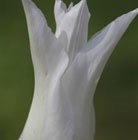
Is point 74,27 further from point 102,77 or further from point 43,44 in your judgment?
point 102,77

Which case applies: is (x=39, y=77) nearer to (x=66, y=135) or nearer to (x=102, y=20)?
(x=66, y=135)

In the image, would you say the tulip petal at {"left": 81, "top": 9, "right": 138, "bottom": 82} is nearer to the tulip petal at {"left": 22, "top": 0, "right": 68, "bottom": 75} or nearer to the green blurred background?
the tulip petal at {"left": 22, "top": 0, "right": 68, "bottom": 75}

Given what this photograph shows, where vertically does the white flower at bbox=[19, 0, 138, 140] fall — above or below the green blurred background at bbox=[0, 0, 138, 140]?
above

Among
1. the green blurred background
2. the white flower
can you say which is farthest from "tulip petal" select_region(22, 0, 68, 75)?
the green blurred background

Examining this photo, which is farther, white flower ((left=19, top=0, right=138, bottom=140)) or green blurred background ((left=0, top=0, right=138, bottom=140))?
green blurred background ((left=0, top=0, right=138, bottom=140))

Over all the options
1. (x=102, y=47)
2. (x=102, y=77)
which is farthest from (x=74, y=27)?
(x=102, y=77)

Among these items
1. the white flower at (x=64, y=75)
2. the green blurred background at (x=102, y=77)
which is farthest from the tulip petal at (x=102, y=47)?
the green blurred background at (x=102, y=77)

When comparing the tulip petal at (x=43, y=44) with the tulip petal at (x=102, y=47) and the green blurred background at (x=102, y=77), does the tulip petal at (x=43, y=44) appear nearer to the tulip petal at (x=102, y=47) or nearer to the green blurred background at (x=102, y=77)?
the tulip petal at (x=102, y=47)
